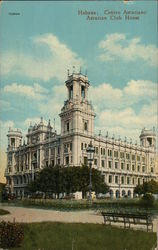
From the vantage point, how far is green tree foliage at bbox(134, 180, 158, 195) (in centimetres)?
1084

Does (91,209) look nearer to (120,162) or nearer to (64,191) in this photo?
(64,191)

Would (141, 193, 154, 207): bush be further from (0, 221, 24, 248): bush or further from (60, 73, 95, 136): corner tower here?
(0, 221, 24, 248): bush

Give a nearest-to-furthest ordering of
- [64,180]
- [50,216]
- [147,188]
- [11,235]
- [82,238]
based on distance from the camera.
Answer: [11,235] → [82,238] → [50,216] → [147,188] → [64,180]

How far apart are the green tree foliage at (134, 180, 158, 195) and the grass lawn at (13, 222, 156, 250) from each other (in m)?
1.95

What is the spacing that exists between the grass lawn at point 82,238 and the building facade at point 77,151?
2.62 m

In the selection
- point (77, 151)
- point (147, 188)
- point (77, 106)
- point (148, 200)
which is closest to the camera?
point (148, 200)

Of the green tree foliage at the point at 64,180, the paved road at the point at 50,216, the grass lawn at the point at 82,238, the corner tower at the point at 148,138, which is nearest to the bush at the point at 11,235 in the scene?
the grass lawn at the point at 82,238

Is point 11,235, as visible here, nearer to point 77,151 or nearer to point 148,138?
point 148,138

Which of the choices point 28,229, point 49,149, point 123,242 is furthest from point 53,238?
point 49,149

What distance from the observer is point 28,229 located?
895cm

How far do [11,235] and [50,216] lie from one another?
1.58 meters

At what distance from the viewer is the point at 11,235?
8.38 meters

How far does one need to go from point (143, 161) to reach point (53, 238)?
5.10 meters

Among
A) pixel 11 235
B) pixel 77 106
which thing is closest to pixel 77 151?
pixel 77 106
